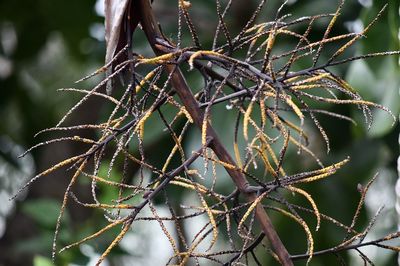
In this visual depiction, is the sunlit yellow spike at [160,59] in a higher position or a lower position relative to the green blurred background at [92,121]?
lower

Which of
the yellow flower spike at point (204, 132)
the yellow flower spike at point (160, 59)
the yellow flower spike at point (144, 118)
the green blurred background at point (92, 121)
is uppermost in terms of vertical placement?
the green blurred background at point (92, 121)

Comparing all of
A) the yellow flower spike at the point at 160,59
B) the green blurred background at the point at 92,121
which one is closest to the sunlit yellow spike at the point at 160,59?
the yellow flower spike at the point at 160,59

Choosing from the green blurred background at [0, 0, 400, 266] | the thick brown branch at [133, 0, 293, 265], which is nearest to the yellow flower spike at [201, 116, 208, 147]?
the thick brown branch at [133, 0, 293, 265]

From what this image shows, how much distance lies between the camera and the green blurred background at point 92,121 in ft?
3.68

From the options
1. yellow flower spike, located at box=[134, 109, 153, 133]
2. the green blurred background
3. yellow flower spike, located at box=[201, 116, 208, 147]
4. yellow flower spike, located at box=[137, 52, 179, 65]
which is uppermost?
the green blurred background

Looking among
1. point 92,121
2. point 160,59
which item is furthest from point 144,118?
point 92,121

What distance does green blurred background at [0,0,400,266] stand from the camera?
3.68 feet

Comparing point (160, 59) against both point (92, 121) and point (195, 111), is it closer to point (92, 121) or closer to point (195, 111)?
point (195, 111)

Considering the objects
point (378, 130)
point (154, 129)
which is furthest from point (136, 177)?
point (378, 130)

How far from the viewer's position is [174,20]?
1519 millimetres

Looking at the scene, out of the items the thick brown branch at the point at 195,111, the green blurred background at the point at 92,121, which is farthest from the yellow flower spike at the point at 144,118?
the green blurred background at the point at 92,121

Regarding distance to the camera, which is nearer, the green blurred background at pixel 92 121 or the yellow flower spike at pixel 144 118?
the yellow flower spike at pixel 144 118

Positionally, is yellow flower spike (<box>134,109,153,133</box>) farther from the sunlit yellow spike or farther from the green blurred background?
the green blurred background

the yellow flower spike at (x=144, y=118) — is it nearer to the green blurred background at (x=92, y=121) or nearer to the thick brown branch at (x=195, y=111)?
the thick brown branch at (x=195, y=111)
